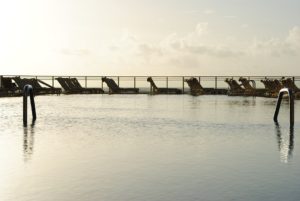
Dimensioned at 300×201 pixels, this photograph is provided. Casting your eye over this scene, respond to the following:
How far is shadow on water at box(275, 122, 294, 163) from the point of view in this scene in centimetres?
1244

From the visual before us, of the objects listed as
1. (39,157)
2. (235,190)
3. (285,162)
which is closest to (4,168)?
(39,157)

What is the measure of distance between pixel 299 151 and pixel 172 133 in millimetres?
5199

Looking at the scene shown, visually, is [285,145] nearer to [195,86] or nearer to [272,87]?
[272,87]

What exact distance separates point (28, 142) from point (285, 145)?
7122mm

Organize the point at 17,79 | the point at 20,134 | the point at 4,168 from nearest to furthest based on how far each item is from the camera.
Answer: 1. the point at 4,168
2. the point at 20,134
3. the point at 17,79

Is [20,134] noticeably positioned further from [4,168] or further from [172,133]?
[4,168]

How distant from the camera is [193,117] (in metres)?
24.2

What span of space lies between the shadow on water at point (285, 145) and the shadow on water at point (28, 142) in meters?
5.87

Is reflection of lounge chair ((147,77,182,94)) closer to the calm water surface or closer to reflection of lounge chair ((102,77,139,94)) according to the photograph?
reflection of lounge chair ((102,77,139,94))

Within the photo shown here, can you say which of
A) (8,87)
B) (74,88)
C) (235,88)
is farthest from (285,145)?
(74,88)

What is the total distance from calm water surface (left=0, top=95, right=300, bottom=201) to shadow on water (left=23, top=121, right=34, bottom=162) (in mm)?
23

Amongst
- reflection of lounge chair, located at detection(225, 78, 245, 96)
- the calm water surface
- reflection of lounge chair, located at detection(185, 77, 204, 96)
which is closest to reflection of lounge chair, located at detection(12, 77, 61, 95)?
reflection of lounge chair, located at detection(185, 77, 204, 96)

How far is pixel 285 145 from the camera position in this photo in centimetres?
1462

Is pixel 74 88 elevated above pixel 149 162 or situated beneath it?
elevated above
